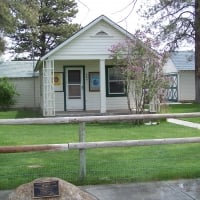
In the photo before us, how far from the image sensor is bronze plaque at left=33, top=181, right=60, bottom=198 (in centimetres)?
611

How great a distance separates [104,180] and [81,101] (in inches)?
720

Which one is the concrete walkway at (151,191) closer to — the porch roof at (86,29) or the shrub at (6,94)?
the porch roof at (86,29)

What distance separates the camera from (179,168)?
8.70 metres

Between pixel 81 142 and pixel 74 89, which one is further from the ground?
pixel 74 89

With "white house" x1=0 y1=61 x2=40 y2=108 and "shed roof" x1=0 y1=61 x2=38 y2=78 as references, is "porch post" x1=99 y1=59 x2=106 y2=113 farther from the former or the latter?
"shed roof" x1=0 y1=61 x2=38 y2=78

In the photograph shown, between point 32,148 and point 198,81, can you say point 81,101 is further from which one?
point 32,148

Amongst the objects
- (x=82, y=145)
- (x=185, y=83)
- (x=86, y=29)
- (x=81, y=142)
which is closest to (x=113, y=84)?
(x=86, y=29)

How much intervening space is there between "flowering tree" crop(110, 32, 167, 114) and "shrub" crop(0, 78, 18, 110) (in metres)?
13.4

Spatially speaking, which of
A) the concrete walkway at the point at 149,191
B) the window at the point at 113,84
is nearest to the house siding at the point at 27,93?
the window at the point at 113,84

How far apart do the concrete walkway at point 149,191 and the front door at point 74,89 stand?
60.3ft

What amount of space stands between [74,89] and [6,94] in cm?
851

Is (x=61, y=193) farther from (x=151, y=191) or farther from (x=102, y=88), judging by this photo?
(x=102, y=88)

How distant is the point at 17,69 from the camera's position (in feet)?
128

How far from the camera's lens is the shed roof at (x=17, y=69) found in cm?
3681
